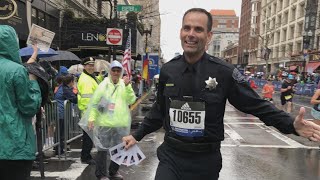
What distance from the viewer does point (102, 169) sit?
566 centimetres

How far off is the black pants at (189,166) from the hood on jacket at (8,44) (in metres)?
1.48

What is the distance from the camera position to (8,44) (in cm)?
290

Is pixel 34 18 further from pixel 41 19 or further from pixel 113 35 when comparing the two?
pixel 113 35

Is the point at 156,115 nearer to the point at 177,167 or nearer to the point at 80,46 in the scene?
the point at 177,167

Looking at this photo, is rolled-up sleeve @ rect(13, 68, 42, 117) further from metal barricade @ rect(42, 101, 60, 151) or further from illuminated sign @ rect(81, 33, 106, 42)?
illuminated sign @ rect(81, 33, 106, 42)

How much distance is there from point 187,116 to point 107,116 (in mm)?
2665

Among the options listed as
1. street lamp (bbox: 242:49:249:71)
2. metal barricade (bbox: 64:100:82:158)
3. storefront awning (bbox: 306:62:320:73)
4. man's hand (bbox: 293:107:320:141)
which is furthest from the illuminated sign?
street lamp (bbox: 242:49:249:71)

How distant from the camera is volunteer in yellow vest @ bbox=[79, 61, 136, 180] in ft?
18.1

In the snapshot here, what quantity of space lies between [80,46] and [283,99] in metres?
11.4

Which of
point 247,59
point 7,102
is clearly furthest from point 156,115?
point 247,59

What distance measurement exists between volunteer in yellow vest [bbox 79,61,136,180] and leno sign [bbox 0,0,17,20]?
7.92 metres

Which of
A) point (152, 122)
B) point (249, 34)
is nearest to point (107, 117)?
point (152, 122)

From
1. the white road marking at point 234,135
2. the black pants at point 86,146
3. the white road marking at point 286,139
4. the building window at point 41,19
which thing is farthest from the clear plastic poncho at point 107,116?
the building window at point 41,19

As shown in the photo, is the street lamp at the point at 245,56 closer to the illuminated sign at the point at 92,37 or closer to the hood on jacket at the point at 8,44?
the illuminated sign at the point at 92,37
